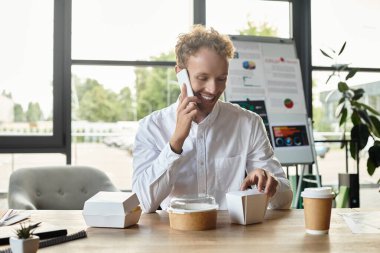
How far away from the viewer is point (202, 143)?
204cm

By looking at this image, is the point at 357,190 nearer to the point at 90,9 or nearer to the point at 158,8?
the point at 158,8

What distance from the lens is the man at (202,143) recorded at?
1.79m

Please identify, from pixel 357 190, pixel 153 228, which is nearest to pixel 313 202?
pixel 153 228

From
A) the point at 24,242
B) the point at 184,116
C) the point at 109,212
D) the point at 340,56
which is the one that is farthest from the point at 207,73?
the point at 340,56

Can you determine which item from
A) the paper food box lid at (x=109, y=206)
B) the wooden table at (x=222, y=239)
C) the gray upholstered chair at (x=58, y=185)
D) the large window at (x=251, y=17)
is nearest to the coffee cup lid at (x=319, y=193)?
the wooden table at (x=222, y=239)

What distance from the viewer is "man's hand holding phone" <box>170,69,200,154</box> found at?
177 cm

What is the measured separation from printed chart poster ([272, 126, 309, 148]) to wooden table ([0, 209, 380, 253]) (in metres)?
2.07

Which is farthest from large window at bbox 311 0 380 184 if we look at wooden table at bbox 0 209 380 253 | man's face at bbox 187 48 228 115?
wooden table at bbox 0 209 380 253

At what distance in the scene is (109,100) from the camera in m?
3.79

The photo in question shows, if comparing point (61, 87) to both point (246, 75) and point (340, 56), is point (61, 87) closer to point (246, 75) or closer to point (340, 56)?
point (246, 75)

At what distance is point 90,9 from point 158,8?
0.57m

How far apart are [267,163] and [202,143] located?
0.98ft

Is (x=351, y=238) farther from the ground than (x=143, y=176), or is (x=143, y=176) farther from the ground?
(x=143, y=176)

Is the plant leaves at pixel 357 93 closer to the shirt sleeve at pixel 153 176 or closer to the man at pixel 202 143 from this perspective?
the man at pixel 202 143
